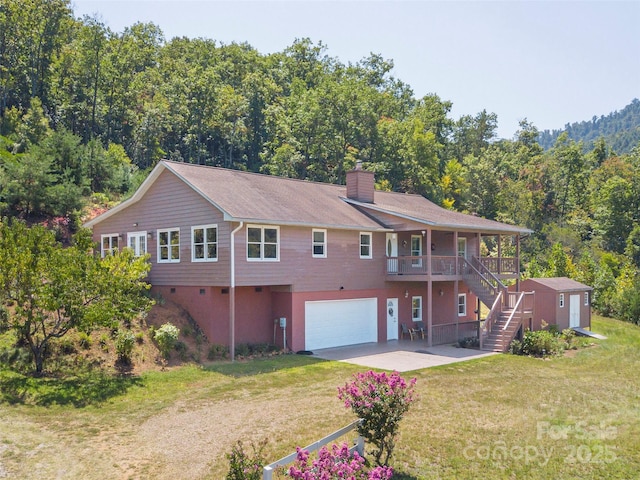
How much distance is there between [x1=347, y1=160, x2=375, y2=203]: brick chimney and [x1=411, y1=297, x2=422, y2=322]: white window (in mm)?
5336

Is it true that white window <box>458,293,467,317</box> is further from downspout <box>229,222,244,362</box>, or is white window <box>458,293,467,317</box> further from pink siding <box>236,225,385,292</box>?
downspout <box>229,222,244,362</box>

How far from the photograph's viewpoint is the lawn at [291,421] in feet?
31.6

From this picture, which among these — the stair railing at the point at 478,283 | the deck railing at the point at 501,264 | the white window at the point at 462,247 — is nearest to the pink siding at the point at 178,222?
the stair railing at the point at 478,283

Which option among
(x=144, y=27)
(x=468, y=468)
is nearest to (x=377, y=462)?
(x=468, y=468)

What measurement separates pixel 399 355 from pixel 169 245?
986cm

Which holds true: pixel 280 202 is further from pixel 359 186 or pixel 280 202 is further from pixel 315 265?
pixel 359 186

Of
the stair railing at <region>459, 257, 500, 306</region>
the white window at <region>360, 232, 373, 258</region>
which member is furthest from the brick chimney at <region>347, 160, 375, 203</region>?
the stair railing at <region>459, 257, 500, 306</region>

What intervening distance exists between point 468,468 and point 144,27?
73340 millimetres

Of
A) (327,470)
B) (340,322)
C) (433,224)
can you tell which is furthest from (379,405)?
(433,224)

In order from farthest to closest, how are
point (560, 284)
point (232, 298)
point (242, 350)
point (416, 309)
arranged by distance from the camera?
1. point (560, 284)
2. point (416, 309)
3. point (242, 350)
4. point (232, 298)

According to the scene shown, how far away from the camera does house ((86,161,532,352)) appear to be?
2062cm

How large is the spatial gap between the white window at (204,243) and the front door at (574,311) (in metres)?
17.8

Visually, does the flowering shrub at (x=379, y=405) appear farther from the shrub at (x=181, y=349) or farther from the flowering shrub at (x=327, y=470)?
the shrub at (x=181, y=349)

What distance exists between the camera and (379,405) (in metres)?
9.11
